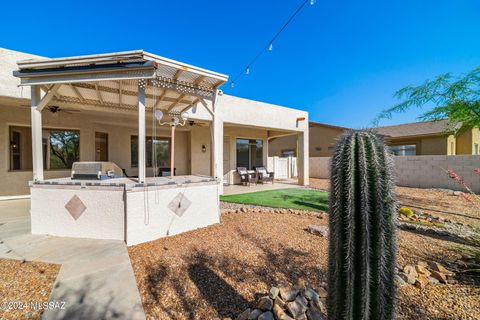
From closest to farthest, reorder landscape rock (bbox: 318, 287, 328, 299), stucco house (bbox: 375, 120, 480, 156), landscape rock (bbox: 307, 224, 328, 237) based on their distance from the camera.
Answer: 1. landscape rock (bbox: 318, 287, 328, 299)
2. landscape rock (bbox: 307, 224, 328, 237)
3. stucco house (bbox: 375, 120, 480, 156)

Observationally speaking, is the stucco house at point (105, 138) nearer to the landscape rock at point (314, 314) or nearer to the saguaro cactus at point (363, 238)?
the landscape rock at point (314, 314)

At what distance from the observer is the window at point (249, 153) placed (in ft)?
38.9

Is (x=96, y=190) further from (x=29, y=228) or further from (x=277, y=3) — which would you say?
(x=277, y=3)

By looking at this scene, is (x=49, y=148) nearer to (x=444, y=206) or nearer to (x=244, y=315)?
(x=244, y=315)

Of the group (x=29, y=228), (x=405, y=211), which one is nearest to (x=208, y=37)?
(x=29, y=228)

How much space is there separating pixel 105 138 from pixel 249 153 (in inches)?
294

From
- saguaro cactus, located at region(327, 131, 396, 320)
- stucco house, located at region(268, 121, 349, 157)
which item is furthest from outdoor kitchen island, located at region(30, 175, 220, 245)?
stucco house, located at region(268, 121, 349, 157)

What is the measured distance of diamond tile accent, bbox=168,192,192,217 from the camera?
4.15 meters

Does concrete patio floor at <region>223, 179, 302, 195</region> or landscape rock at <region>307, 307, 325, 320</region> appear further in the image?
concrete patio floor at <region>223, 179, 302, 195</region>

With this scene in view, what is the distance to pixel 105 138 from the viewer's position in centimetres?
896

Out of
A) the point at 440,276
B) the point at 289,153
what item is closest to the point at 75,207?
the point at 440,276

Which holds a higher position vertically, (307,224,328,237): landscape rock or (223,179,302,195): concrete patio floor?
(307,224,328,237): landscape rock

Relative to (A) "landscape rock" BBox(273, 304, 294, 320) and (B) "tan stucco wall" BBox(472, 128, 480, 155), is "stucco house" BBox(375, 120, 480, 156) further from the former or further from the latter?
(A) "landscape rock" BBox(273, 304, 294, 320)

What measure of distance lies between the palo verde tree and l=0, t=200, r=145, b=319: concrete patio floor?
8053mm
